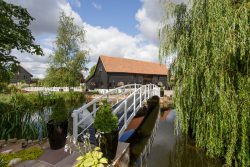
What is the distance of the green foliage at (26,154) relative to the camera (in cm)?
501

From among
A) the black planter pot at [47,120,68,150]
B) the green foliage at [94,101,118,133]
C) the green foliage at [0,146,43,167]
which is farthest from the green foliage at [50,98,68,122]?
the green foliage at [94,101,118,133]

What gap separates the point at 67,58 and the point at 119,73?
952cm

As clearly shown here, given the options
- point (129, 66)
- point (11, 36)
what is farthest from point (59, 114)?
point (129, 66)

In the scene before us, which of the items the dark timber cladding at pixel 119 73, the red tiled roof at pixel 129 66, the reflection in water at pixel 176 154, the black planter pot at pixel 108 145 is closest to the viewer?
the black planter pot at pixel 108 145

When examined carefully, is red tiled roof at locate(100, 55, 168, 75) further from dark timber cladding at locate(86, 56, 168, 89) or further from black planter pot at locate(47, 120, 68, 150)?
black planter pot at locate(47, 120, 68, 150)

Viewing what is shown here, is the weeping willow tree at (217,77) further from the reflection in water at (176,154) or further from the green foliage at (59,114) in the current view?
the green foliage at (59,114)

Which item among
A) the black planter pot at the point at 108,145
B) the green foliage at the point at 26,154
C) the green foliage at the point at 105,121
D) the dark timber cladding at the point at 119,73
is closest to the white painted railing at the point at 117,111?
the green foliage at the point at 105,121

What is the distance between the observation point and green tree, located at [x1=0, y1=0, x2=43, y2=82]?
25.3ft

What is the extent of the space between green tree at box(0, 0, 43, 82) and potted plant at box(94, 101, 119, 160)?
5.13 meters

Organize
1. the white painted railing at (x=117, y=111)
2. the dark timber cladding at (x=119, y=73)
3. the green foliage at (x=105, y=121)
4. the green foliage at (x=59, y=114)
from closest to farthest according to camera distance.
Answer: the green foliage at (x=105, y=121)
the green foliage at (x=59, y=114)
the white painted railing at (x=117, y=111)
the dark timber cladding at (x=119, y=73)

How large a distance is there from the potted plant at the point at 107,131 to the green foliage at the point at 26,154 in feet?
5.80

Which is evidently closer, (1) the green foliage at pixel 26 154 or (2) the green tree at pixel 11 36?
(1) the green foliage at pixel 26 154

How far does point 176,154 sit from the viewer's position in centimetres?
841

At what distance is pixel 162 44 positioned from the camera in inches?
323
